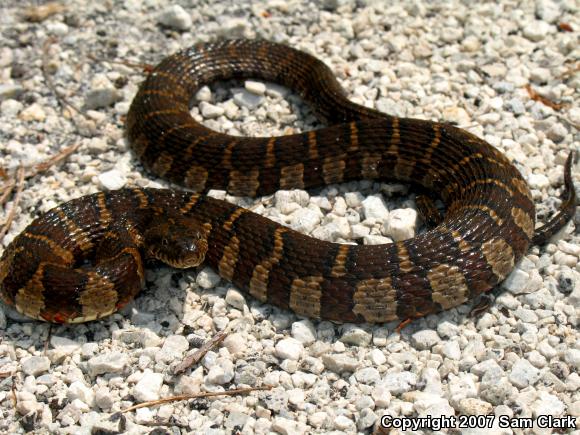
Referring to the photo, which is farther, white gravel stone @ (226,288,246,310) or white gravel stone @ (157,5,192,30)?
white gravel stone @ (157,5,192,30)

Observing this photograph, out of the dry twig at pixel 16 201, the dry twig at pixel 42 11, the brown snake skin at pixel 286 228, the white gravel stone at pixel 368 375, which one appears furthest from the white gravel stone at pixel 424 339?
the dry twig at pixel 42 11

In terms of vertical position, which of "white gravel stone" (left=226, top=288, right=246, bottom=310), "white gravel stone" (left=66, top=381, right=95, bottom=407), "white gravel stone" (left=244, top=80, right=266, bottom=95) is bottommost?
"white gravel stone" (left=66, top=381, right=95, bottom=407)

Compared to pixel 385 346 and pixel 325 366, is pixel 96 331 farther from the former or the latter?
pixel 385 346

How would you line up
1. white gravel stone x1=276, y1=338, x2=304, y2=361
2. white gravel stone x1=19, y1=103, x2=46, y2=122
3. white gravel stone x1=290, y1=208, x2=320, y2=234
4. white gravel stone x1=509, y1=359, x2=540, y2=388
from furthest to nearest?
white gravel stone x1=19, y1=103, x2=46, y2=122 → white gravel stone x1=290, y1=208, x2=320, y2=234 → white gravel stone x1=276, y1=338, x2=304, y2=361 → white gravel stone x1=509, y1=359, x2=540, y2=388

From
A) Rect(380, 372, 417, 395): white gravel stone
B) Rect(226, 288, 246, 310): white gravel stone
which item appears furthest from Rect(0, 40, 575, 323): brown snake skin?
Rect(380, 372, 417, 395): white gravel stone

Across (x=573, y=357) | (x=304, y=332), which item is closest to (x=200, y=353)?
(x=304, y=332)

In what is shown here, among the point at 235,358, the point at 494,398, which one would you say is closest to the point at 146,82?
the point at 235,358

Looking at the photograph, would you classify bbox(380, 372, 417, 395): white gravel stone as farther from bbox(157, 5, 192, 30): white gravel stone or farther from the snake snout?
bbox(157, 5, 192, 30): white gravel stone

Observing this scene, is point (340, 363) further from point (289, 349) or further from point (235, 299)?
point (235, 299)
